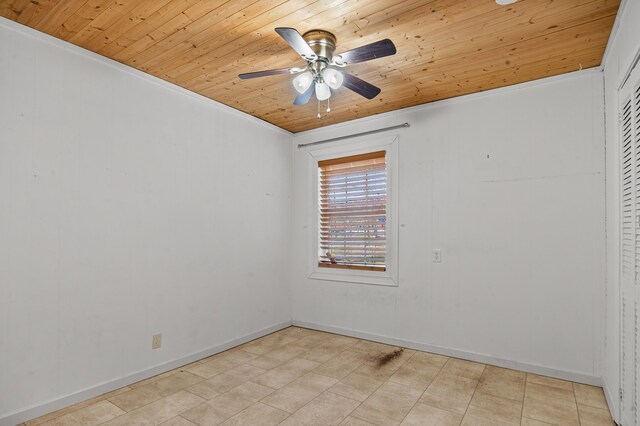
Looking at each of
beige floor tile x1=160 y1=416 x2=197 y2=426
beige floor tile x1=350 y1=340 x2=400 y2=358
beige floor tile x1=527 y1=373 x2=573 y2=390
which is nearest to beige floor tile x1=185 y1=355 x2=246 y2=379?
beige floor tile x1=160 y1=416 x2=197 y2=426

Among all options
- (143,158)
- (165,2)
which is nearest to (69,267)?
(143,158)

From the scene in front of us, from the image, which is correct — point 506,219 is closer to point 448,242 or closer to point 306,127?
point 448,242

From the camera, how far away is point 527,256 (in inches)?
123

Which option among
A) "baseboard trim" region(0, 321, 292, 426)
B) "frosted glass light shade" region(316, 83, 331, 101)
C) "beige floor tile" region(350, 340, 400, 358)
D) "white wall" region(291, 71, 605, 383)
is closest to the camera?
"baseboard trim" region(0, 321, 292, 426)

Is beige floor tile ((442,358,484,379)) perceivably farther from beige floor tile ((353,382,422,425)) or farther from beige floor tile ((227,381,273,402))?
beige floor tile ((227,381,273,402))

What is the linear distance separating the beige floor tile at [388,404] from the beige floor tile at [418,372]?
10 centimetres

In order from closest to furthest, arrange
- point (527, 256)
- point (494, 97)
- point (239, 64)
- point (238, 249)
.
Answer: point (239, 64) → point (527, 256) → point (494, 97) → point (238, 249)

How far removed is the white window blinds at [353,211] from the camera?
4027 mm

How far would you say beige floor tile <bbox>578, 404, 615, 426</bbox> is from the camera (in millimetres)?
2282

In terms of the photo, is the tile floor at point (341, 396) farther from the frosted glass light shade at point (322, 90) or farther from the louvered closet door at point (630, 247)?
the frosted glass light shade at point (322, 90)

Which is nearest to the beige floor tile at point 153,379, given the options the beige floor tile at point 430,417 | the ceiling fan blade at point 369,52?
the beige floor tile at point 430,417

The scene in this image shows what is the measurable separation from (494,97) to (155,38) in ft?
9.58

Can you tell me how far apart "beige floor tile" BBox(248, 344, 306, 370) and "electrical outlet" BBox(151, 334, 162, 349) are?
32.3 inches

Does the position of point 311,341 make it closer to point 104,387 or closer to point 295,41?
point 104,387
